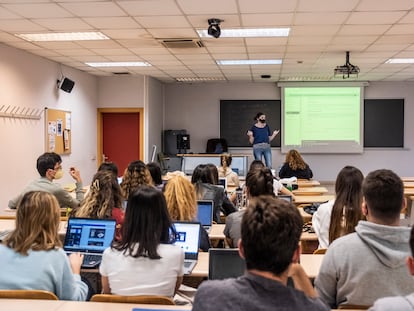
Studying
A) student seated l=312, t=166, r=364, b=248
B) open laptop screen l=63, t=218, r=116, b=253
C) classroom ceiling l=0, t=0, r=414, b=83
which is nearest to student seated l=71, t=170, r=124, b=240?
open laptop screen l=63, t=218, r=116, b=253

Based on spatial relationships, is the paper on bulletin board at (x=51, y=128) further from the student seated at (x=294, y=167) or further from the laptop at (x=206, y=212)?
the laptop at (x=206, y=212)

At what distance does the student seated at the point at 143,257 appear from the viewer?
2.25m

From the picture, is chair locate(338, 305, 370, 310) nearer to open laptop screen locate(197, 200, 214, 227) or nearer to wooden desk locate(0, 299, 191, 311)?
wooden desk locate(0, 299, 191, 311)

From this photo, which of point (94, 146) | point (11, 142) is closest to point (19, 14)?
point (11, 142)

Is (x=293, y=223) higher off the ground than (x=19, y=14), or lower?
lower

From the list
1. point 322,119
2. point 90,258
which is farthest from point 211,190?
point 322,119

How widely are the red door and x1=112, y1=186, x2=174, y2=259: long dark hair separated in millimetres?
8472

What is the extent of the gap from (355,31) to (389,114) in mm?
6168

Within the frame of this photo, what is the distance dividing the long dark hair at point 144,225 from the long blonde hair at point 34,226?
0.32 metres

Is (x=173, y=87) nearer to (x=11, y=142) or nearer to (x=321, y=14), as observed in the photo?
(x=11, y=142)

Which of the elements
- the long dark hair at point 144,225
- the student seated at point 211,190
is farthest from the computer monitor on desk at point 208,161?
the long dark hair at point 144,225

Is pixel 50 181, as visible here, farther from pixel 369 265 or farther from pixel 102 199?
pixel 369 265

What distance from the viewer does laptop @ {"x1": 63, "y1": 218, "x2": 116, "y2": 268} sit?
3.15 metres

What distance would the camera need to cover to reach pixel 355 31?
5844mm
